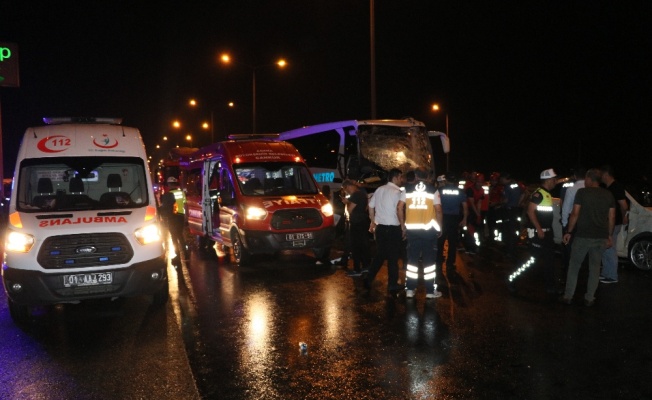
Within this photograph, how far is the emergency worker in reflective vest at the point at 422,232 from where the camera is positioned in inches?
343


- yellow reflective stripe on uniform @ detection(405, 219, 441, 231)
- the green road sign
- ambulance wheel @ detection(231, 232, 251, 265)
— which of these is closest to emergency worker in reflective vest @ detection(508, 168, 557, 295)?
yellow reflective stripe on uniform @ detection(405, 219, 441, 231)

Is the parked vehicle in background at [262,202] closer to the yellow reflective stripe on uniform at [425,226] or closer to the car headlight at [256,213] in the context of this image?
the car headlight at [256,213]

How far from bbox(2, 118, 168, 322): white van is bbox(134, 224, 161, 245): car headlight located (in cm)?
1

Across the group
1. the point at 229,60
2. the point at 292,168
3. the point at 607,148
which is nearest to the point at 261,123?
the point at 229,60

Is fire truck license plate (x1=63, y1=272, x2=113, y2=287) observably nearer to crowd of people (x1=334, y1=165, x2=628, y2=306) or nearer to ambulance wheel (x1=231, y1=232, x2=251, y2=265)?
crowd of people (x1=334, y1=165, x2=628, y2=306)

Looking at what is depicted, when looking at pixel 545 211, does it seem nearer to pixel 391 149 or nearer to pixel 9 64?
pixel 391 149

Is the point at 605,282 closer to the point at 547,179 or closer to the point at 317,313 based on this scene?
the point at 547,179

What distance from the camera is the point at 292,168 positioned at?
13.0 metres

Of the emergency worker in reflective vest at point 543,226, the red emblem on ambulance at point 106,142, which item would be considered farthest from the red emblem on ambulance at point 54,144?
the emergency worker in reflective vest at point 543,226

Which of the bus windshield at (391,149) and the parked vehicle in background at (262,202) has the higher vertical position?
the bus windshield at (391,149)

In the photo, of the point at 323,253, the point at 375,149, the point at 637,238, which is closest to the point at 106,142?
the point at 323,253

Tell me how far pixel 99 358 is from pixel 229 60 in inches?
897

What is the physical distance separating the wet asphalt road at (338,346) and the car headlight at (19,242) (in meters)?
1.00

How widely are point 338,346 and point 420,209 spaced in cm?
283
